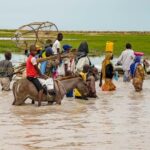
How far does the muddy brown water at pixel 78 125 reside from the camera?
367 inches

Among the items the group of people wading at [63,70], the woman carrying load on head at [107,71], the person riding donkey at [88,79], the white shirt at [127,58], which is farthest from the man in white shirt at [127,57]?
the person riding donkey at [88,79]

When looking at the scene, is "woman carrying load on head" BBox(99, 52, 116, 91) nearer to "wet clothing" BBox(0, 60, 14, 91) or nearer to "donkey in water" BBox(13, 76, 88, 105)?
"donkey in water" BBox(13, 76, 88, 105)

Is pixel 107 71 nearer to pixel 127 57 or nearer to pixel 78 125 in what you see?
pixel 127 57

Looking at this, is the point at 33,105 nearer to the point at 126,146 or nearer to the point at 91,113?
the point at 91,113

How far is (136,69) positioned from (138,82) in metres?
0.40

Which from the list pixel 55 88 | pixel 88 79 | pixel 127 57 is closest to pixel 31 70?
pixel 55 88

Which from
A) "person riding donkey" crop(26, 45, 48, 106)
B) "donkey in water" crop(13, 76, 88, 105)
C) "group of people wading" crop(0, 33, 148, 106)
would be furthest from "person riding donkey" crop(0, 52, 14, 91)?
"person riding donkey" crop(26, 45, 48, 106)

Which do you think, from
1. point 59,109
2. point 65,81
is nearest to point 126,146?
point 59,109

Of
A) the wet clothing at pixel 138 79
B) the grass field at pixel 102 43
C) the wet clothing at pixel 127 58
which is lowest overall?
the grass field at pixel 102 43

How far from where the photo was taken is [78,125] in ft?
36.8

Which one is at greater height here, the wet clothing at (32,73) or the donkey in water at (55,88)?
the wet clothing at (32,73)

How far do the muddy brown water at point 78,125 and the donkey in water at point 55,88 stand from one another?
0.73ft

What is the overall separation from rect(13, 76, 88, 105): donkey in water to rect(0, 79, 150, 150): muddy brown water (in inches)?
8.7

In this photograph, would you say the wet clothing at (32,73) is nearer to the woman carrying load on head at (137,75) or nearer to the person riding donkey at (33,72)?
the person riding donkey at (33,72)
